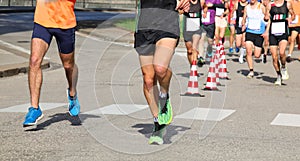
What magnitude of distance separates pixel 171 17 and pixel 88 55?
11997 millimetres

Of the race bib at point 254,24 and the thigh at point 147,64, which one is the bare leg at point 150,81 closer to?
the thigh at point 147,64

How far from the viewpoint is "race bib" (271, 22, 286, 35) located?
14031 mm

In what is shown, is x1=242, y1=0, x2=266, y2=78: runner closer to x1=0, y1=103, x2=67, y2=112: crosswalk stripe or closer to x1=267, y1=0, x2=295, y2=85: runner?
x1=267, y1=0, x2=295, y2=85: runner

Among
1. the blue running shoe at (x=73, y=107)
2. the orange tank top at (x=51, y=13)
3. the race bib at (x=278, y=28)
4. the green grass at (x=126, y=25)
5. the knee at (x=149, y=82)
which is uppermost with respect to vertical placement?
the orange tank top at (x=51, y=13)

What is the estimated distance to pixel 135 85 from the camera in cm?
1288

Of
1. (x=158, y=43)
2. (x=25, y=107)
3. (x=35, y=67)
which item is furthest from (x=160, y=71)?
(x=25, y=107)

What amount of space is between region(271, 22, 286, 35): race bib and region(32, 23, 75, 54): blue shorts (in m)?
6.79

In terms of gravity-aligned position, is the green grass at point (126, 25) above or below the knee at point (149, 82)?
below

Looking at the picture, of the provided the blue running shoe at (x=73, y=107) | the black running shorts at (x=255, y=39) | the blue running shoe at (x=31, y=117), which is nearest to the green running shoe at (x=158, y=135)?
the blue running shoe at (x=31, y=117)

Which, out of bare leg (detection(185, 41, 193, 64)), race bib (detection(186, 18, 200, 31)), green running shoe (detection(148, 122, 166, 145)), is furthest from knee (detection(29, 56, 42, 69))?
race bib (detection(186, 18, 200, 31))

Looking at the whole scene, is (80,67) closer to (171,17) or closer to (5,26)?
(171,17)

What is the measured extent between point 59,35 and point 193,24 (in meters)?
7.19

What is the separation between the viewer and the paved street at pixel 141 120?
22.5 ft

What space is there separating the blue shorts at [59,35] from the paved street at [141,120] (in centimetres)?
92
